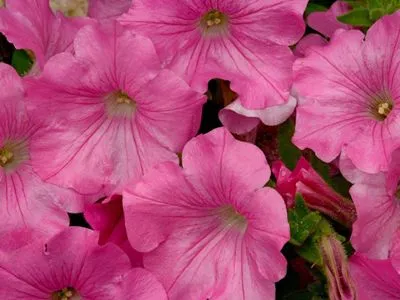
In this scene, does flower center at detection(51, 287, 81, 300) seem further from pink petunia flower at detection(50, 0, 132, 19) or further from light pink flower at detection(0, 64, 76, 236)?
pink petunia flower at detection(50, 0, 132, 19)

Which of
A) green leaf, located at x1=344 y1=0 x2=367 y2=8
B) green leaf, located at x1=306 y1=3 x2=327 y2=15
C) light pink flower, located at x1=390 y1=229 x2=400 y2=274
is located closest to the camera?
light pink flower, located at x1=390 y1=229 x2=400 y2=274

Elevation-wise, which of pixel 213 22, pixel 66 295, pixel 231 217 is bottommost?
pixel 66 295

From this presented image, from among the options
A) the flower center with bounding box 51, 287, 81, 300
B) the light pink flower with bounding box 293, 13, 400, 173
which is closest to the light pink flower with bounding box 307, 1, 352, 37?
the light pink flower with bounding box 293, 13, 400, 173

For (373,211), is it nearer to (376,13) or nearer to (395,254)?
(395,254)

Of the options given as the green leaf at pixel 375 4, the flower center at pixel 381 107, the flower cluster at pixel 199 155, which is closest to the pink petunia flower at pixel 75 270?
the flower cluster at pixel 199 155

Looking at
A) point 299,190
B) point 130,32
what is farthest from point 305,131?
point 130,32

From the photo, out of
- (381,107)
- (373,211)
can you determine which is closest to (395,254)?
(373,211)
